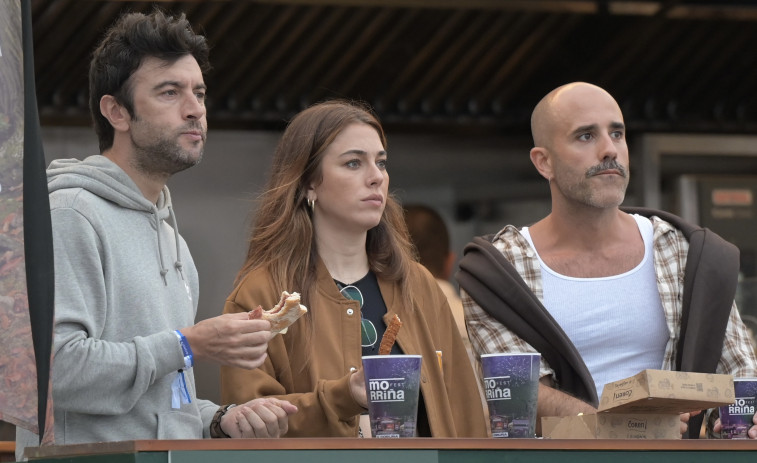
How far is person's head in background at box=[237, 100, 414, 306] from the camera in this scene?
310cm

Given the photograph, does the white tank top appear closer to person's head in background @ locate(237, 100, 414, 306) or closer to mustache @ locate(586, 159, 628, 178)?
mustache @ locate(586, 159, 628, 178)

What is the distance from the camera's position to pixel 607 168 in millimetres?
3475

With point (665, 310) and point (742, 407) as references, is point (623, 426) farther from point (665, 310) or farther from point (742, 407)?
point (665, 310)

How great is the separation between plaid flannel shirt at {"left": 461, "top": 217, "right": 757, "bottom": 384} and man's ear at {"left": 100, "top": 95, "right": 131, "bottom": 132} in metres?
1.11

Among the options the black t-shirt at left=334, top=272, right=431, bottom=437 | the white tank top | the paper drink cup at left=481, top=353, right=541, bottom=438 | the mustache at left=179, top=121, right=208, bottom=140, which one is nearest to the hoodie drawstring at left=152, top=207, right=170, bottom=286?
the mustache at left=179, top=121, right=208, bottom=140

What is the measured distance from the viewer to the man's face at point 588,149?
3.49 meters

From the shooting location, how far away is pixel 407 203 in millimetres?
5688

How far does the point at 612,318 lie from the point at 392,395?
4.07 feet

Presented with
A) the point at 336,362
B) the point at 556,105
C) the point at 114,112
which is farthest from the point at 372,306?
the point at 556,105

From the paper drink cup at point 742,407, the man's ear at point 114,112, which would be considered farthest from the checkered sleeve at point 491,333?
the man's ear at point 114,112

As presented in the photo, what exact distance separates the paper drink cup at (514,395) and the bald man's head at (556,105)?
1.33 meters

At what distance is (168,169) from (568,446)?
112cm

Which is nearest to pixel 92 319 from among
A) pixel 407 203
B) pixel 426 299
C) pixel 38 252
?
pixel 38 252

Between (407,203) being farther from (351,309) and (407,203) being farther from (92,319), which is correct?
(92,319)
